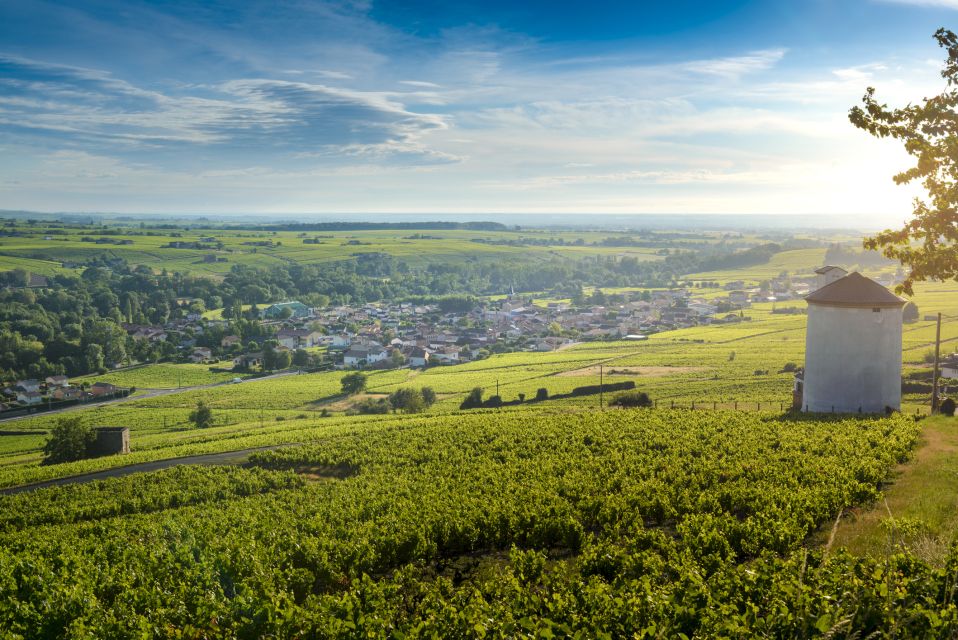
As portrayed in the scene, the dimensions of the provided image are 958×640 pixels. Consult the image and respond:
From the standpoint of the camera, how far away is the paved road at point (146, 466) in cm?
3322

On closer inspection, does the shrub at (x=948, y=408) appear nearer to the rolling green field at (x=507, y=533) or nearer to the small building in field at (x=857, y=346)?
the small building in field at (x=857, y=346)

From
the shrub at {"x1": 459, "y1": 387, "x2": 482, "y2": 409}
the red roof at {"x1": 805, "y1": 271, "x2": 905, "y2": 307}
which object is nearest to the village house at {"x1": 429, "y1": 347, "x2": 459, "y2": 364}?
the shrub at {"x1": 459, "y1": 387, "x2": 482, "y2": 409}

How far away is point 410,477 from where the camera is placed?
26031mm

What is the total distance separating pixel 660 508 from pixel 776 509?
3.05m

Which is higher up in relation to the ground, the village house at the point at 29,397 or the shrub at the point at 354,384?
the shrub at the point at 354,384

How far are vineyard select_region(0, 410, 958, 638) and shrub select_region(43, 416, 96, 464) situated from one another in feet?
45.5

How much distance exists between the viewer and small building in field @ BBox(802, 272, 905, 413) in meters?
31.2

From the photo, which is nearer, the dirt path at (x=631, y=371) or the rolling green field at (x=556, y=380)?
the rolling green field at (x=556, y=380)

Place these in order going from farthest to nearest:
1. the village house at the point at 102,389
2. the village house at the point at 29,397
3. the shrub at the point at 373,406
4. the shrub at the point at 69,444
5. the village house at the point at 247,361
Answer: the village house at the point at 247,361, the village house at the point at 102,389, the village house at the point at 29,397, the shrub at the point at 373,406, the shrub at the point at 69,444

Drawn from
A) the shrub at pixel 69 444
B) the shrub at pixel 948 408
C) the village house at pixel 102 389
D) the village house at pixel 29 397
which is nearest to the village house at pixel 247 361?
the village house at pixel 102 389

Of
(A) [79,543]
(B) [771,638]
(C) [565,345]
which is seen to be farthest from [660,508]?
A: (C) [565,345]

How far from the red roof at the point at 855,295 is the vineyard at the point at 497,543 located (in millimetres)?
5810

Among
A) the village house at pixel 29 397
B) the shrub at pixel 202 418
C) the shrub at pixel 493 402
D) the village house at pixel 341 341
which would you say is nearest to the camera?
the shrub at pixel 493 402

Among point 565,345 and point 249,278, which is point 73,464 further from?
point 249,278
